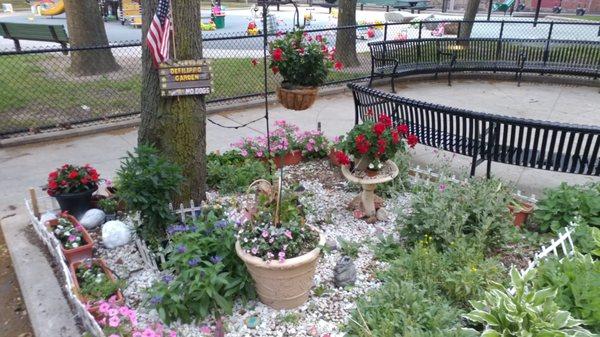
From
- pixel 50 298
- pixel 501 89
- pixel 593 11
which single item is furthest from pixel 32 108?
pixel 593 11

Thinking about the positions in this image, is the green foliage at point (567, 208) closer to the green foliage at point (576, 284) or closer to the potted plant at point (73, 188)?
the green foliage at point (576, 284)

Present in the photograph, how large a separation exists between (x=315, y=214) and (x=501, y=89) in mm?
7195

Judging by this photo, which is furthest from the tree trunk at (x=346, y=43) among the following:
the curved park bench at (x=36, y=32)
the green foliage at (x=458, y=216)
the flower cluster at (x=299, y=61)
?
the green foliage at (x=458, y=216)

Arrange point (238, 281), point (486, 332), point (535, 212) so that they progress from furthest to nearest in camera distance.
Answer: point (535, 212), point (238, 281), point (486, 332)

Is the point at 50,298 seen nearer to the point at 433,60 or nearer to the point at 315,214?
the point at 315,214

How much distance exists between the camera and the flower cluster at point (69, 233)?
3.70m

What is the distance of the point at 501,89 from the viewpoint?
390 inches

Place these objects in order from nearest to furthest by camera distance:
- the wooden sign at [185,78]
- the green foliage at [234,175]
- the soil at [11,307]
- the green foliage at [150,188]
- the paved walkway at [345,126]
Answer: the soil at [11,307], the green foliage at [150,188], the wooden sign at [185,78], the green foliage at [234,175], the paved walkway at [345,126]

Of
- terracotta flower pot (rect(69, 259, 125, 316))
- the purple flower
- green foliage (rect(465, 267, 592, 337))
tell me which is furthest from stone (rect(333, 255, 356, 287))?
terracotta flower pot (rect(69, 259, 125, 316))

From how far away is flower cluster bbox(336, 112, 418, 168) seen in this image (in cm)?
404

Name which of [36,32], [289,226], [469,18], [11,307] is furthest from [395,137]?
[36,32]

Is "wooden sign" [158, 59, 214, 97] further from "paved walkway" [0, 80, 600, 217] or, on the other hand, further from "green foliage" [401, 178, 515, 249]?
"paved walkway" [0, 80, 600, 217]

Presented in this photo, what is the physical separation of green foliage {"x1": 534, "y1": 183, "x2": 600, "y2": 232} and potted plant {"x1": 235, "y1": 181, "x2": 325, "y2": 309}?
211 centimetres

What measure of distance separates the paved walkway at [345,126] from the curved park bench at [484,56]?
38 centimetres
